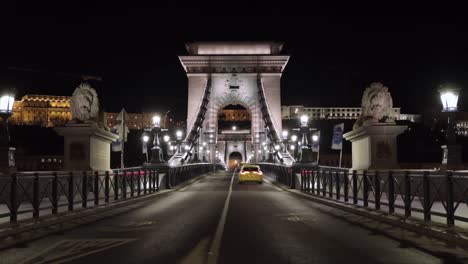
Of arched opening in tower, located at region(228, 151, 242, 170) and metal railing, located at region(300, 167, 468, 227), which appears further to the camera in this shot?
arched opening in tower, located at region(228, 151, 242, 170)

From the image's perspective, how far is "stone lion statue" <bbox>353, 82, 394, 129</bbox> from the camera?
76.3 ft

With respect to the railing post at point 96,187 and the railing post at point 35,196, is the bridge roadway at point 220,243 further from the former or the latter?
the railing post at point 96,187

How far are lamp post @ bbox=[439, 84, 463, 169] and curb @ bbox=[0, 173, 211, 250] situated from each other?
1061 centimetres

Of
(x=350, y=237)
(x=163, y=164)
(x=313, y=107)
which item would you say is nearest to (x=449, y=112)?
(x=350, y=237)

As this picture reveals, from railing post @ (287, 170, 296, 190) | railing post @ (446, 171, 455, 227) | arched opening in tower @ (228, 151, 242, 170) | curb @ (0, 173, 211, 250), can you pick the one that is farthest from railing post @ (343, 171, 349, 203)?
arched opening in tower @ (228, 151, 242, 170)

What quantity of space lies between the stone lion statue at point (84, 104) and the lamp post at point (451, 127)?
45.5 ft

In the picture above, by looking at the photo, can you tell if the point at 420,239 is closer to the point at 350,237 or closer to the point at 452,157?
the point at 350,237

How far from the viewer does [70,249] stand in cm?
1048

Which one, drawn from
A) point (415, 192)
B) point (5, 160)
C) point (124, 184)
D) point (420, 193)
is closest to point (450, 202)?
point (420, 193)

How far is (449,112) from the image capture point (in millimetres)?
18719

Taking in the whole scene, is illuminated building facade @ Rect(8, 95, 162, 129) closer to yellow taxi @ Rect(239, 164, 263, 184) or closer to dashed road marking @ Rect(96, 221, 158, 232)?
yellow taxi @ Rect(239, 164, 263, 184)

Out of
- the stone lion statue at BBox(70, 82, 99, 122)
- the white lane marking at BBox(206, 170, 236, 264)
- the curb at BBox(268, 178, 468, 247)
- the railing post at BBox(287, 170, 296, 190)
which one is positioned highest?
the stone lion statue at BBox(70, 82, 99, 122)

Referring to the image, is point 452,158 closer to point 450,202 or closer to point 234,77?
point 450,202

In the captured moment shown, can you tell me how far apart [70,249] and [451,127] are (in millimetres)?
13042
